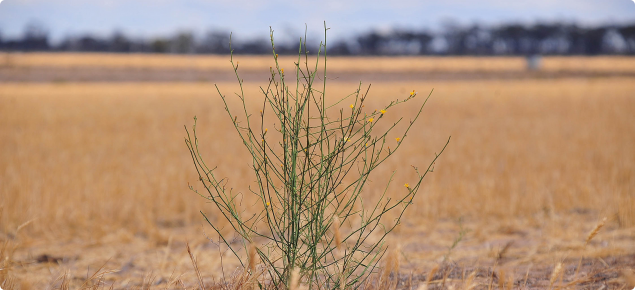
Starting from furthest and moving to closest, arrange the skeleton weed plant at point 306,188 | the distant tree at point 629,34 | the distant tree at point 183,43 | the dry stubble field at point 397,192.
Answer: the distant tree at point 183,43
the distant tree at point 629,34
the dry stubble field at point 397,192
the skeleton weed plant at point 306,188

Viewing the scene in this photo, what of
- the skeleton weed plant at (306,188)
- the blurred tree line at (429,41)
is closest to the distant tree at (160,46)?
the blurred tree line at (429,41)

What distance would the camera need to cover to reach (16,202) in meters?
5.15

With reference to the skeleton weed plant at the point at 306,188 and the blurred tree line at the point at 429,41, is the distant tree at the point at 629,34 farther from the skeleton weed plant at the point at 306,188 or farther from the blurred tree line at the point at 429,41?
the skeleton weed plant at the point at 306,188

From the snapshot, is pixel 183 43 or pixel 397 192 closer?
pixel 397 192

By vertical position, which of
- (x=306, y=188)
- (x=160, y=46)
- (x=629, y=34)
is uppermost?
(x=629, y=34)

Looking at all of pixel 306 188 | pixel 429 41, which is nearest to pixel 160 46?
pixel 429 41

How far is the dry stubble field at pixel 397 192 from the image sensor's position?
297 centimetres

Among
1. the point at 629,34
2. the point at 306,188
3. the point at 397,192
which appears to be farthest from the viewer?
the point at 629,34

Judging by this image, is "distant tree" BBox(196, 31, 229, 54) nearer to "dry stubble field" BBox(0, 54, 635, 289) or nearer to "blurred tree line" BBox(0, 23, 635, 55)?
"blurred tree line" BBox(0, 23, 635, 55)

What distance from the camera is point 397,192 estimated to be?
5781 millimetres

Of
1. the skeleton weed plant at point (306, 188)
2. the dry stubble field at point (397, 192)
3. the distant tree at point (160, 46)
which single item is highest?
the distant tree at point (160, 46)

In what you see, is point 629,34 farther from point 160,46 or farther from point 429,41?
point 160,46

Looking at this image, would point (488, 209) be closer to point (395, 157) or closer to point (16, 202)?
point (395, 157)

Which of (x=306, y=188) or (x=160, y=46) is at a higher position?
(x=160, y=46)
